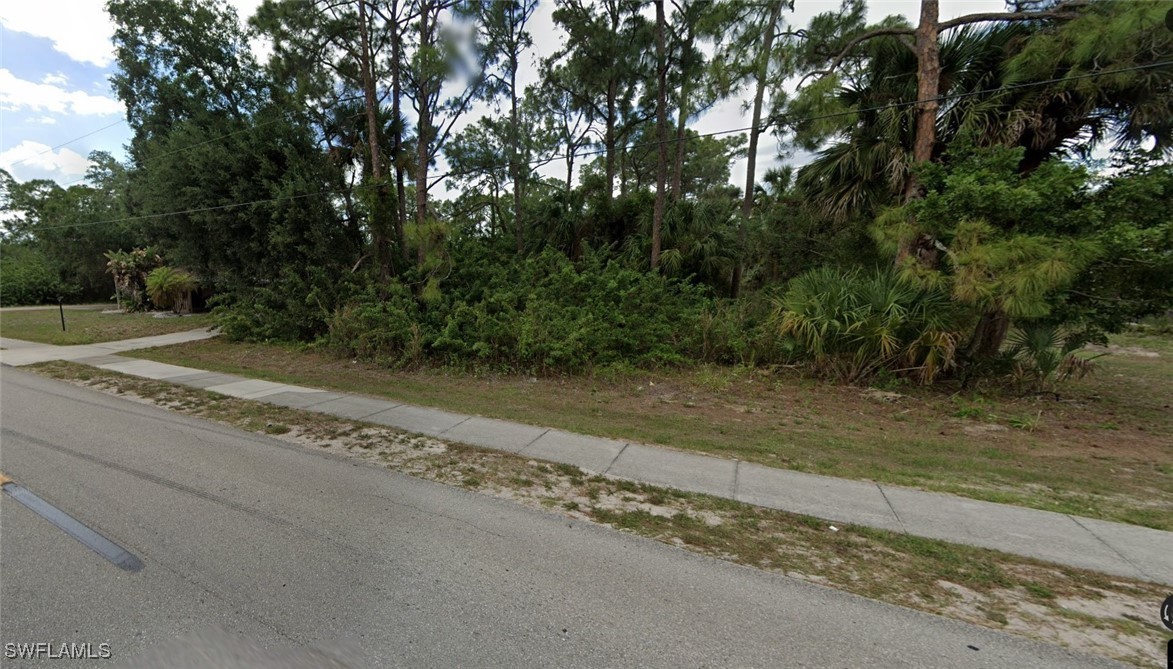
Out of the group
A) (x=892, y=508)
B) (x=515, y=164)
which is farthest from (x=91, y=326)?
(x=892, y=508)

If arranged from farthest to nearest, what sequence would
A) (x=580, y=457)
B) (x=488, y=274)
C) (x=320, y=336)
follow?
(x=488, y=274) → (x=320, y=336) → (x=580, y=457)

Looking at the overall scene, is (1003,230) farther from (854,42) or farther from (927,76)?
(854,42)

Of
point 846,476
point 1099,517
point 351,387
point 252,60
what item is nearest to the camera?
point 1099,517

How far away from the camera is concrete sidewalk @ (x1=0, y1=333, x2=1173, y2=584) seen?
3128 mm

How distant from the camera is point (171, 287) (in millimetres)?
19672

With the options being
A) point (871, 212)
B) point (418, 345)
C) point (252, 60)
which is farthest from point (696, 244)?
point (252, 60)

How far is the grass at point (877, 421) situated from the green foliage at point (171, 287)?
13.3 m

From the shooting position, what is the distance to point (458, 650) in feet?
7.01

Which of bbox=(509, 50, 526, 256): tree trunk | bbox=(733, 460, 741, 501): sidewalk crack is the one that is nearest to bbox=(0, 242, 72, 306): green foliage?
bbox=(509, 50, 526, 256): tree trunk

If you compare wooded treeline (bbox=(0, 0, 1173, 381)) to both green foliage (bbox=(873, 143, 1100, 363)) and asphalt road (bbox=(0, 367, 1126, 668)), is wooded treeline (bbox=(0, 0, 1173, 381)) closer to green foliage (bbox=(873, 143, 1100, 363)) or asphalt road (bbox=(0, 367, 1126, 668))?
green foliage (bbox=(873, 143, 1100, 363))

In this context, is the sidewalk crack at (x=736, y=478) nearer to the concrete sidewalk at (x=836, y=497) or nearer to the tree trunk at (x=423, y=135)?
the concrete sidewalk at (x=836, y=497)

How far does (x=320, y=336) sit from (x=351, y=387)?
4.65 metres

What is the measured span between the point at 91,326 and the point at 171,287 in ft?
13.3

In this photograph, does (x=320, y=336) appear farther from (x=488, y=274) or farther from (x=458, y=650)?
(x=458, y=650)
